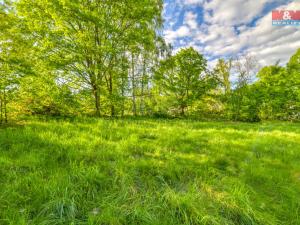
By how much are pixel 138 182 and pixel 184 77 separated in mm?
16005

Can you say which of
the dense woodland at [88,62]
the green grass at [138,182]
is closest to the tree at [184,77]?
the dense woodland at [88,62]

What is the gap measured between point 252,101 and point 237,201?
67.0 ft

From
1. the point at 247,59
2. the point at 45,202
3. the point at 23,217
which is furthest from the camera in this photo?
the point at 247,59

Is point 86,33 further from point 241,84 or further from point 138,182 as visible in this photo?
point 241,84

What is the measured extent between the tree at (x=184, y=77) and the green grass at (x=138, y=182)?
13.4 meters

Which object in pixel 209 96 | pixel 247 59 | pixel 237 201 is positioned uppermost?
pixel 247 59

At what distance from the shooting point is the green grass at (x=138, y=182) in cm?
201

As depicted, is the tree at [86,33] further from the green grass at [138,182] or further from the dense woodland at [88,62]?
the green grass at [138,182]

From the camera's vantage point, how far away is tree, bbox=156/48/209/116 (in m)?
17.5

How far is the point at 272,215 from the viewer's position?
2.21 metres

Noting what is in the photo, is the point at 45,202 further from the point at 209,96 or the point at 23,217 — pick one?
the point at 209,96

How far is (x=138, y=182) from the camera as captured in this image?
9.00 ft

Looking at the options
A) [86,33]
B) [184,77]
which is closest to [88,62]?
[86,33]

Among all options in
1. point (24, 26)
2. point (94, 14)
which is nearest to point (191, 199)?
point (94, 14)
